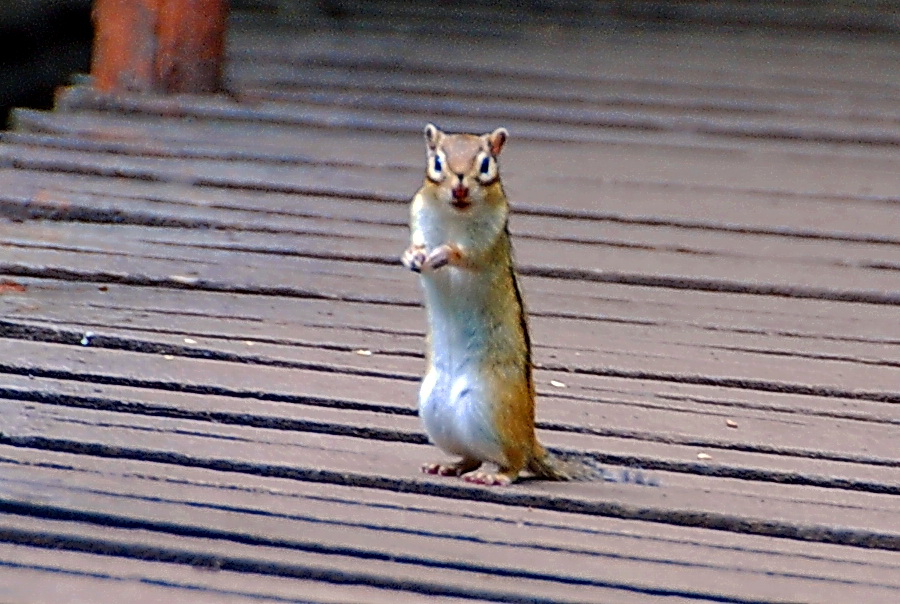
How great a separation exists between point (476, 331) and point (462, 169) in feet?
0.89

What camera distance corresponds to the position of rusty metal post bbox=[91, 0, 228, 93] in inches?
210

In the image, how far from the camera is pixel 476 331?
8.52ft

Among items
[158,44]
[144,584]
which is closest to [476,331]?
[144,584]

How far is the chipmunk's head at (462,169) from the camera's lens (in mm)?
2521

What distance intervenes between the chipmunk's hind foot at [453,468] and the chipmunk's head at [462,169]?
44cm

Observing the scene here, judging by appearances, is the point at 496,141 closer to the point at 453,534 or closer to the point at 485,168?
the point at 485,168

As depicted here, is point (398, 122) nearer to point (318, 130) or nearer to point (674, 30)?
point (318, 130)

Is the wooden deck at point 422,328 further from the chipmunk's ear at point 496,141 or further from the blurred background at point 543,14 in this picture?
the chipmunk's ear at point 496,141

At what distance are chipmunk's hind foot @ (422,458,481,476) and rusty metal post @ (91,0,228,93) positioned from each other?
121 inches

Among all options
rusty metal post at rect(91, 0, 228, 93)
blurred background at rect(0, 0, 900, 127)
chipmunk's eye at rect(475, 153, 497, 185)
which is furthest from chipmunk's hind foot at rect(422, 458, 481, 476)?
blurred background at rect(0, 0, 900, 127)

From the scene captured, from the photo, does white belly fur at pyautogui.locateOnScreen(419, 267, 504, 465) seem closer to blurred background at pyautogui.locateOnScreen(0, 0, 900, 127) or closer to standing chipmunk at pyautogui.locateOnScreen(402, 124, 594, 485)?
standing chipmunk at pyautogui.locateOnScreen(402, 124, 594, 485)

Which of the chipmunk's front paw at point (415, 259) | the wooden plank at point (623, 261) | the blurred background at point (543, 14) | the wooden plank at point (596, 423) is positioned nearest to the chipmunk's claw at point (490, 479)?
the wooden plank at point (596, 423)

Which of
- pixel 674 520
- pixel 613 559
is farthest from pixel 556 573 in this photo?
pixel 674 520

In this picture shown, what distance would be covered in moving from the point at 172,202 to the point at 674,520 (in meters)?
2.36
